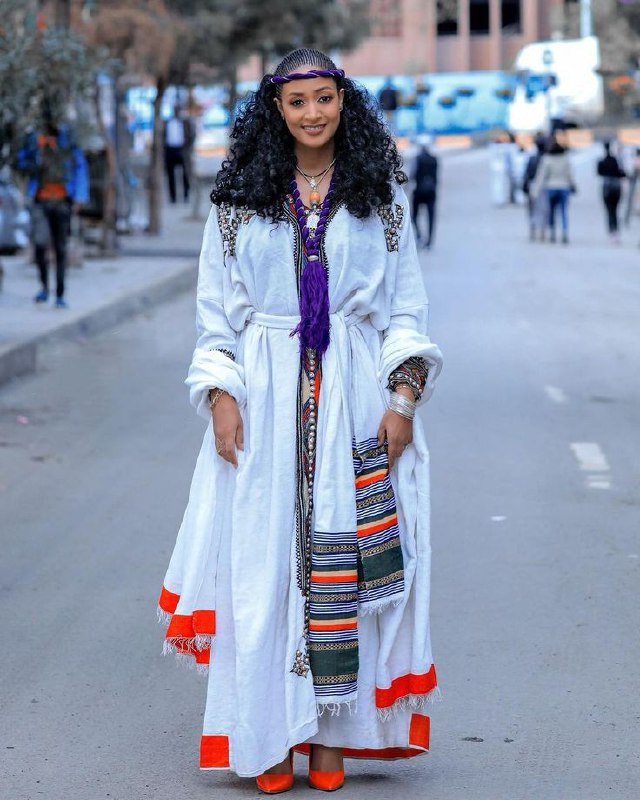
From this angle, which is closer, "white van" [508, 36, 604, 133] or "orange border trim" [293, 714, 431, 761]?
"orange border trim" [293, 714, 431, 761]

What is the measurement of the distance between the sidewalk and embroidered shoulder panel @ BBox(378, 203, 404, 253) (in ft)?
29.4

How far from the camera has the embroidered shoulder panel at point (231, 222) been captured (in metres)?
4.32

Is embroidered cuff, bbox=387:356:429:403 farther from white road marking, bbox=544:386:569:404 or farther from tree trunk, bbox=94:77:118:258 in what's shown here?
tree trunk, bbox=94:77:118:258

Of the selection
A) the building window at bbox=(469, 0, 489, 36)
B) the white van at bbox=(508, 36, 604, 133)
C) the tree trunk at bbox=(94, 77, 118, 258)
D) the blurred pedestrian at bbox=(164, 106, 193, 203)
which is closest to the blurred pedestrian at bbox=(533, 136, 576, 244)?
the tree trunk at bbox=(94, 77, 118, 258)

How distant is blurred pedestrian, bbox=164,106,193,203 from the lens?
37406mm

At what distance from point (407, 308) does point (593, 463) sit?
548cm

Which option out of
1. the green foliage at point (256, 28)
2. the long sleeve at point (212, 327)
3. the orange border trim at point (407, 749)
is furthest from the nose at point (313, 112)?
the green foliage at point (256, 28)

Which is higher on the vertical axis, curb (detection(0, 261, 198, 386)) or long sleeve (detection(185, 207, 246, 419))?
long sleeve (detection(185, 207, 246, 419))

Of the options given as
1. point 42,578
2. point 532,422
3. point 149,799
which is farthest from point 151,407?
point 149,799

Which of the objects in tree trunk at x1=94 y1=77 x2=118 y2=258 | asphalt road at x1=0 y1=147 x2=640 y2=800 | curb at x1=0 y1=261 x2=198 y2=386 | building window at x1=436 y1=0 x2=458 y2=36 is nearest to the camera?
asphalt road at x1=0 y1=147 x2=640 y2=800

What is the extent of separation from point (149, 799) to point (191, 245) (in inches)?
883

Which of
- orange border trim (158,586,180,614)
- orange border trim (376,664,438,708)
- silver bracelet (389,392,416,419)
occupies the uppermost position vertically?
silver bracelet (389,392,416,419)

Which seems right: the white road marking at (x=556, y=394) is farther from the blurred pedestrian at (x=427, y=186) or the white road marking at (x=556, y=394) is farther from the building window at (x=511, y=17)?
the building window at (x=511, y=17)

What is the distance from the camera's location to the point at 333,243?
4.27 meters
